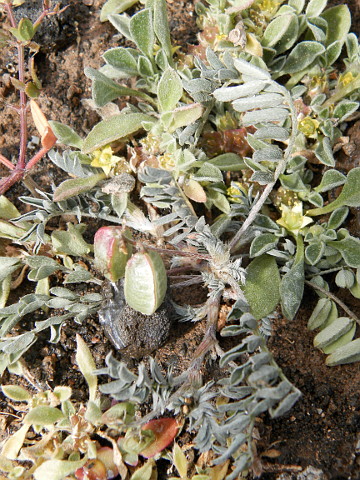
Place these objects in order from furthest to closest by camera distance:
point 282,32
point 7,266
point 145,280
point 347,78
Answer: point 347,78 < point 282,32 < point 7,266 < point 145,280

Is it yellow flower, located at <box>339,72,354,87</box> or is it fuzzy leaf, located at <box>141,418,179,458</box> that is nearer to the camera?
fuzzy leaf, located at <box>141,418,179,458</box>

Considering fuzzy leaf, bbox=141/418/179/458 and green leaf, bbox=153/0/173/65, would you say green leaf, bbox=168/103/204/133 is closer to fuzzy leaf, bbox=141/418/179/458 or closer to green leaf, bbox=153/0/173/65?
green leaf, bbox=153/0/173/65

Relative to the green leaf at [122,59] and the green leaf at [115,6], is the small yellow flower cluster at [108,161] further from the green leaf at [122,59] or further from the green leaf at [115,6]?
the green leaf at [115,6]

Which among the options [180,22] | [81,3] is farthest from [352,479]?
[81,3]

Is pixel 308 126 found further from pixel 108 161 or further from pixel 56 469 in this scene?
pixel 56 469

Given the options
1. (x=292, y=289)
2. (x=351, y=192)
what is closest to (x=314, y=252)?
(x=292, y=289)

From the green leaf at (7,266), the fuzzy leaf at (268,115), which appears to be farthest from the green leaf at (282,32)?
the green leaf at (7,266)

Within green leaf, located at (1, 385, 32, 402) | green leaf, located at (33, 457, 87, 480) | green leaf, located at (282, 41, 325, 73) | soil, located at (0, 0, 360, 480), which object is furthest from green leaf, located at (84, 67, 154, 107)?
green leaf, located at (33, 457, 87, 480)
